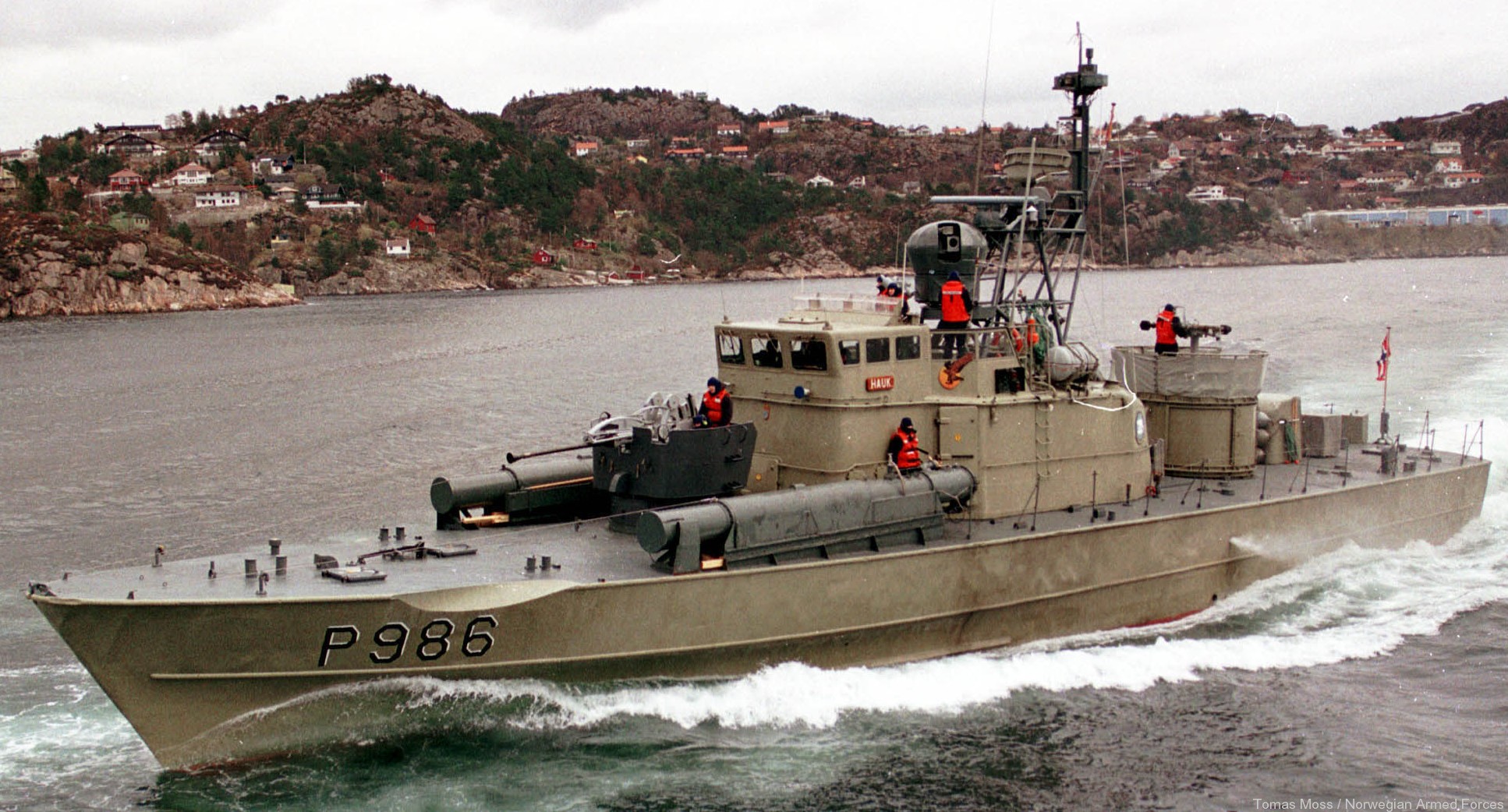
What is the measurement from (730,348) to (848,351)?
197 cm

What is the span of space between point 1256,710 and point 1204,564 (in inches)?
127

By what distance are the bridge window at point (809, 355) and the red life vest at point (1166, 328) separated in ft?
22.2

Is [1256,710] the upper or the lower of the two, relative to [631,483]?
lower

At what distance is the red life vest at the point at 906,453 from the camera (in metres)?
16.7

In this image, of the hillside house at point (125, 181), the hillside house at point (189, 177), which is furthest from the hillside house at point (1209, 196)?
the hillside house at point (125, 181)

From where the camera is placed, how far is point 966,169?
5659 inches

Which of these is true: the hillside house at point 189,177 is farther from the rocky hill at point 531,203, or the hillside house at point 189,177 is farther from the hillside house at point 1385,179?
the hillside house at point 1385,179

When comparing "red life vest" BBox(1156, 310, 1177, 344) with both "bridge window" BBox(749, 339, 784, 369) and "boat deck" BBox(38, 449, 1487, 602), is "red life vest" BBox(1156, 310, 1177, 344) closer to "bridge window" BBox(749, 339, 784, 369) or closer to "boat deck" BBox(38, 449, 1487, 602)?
"boat deck" BBox(38, 449, 1487, 602)

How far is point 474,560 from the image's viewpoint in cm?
1498

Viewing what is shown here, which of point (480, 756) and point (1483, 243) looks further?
point (1483, 243)

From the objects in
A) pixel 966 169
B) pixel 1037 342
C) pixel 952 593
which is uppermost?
pixel 966 169

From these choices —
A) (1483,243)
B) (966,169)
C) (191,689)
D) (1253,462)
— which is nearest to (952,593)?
(1253,462)

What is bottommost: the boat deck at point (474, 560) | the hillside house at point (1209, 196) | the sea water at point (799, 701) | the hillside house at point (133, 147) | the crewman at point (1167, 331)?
the sea water at point (799, 701)

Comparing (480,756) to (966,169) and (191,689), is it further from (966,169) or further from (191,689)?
(966,169)
